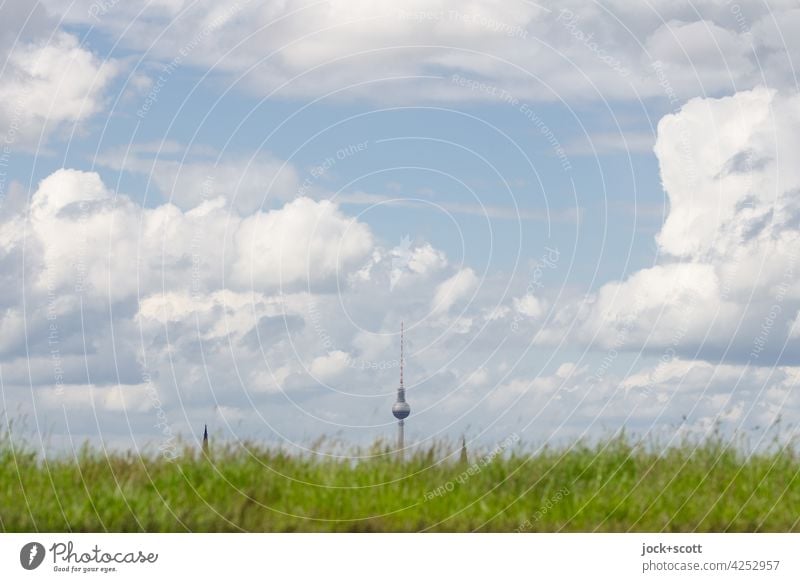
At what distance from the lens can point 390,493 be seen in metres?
26.9

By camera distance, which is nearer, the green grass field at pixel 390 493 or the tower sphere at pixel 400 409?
the green grass field at pixel 390 493

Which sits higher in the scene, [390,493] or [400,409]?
[400,409]

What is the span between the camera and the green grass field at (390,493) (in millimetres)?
26484

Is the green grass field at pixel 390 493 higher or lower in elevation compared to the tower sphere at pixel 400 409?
lower

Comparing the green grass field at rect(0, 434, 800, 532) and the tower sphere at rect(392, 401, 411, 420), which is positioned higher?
the tower sphere at rect(392, 401, 411, 420)

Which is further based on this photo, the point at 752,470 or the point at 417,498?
the point at 752,470

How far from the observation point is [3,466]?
89.8ft

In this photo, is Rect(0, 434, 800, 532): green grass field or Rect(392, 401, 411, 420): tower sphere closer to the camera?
Rect(0, 434, 800, 532): green grass field

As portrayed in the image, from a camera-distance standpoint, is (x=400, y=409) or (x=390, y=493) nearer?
(x=390, y=493)

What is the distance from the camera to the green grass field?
86.9ft
